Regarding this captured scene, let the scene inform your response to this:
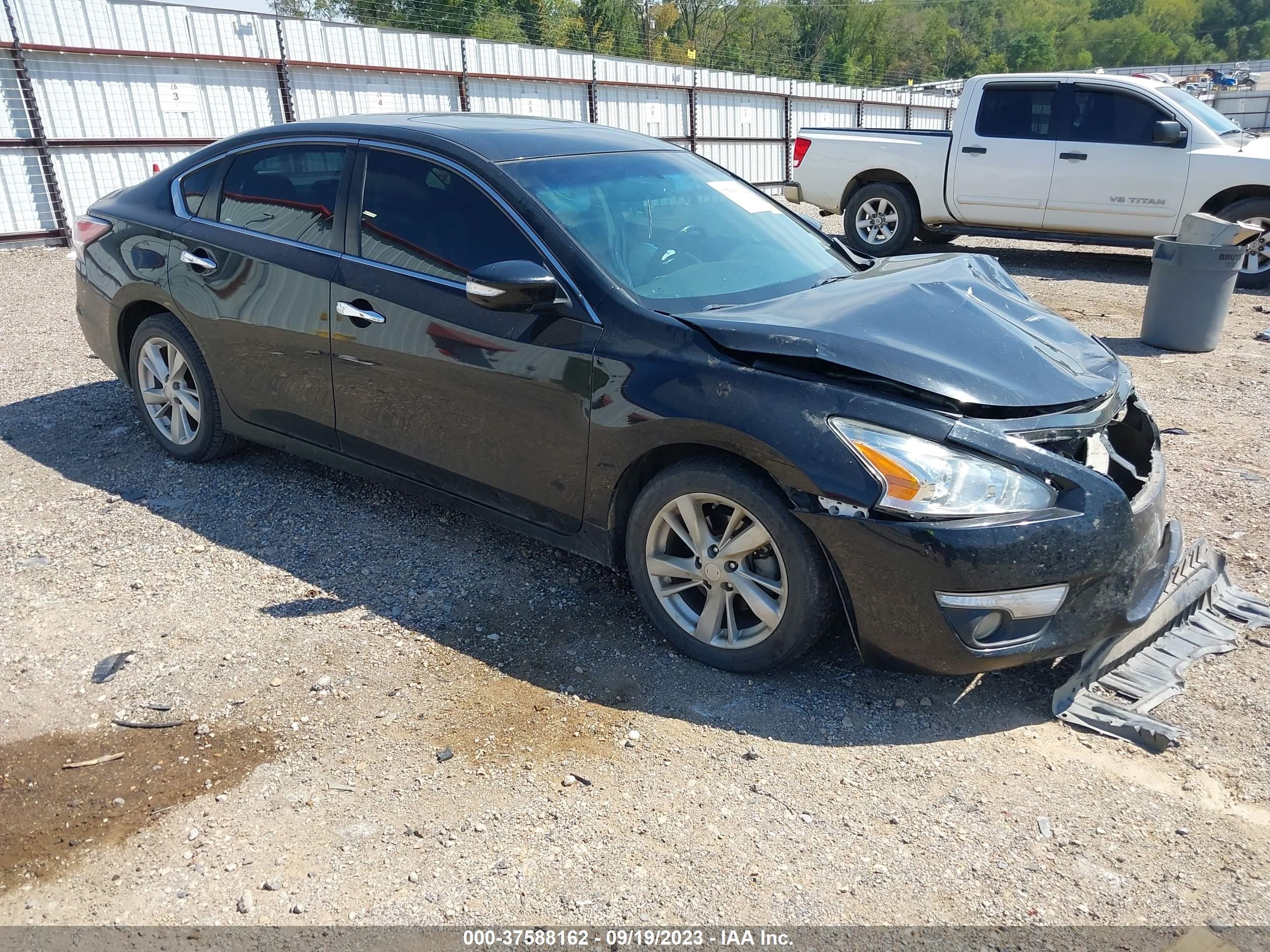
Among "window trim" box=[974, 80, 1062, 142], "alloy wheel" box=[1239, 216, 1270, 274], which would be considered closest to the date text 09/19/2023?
"alloy wheel" box=[1239, 216, 1270, 274]

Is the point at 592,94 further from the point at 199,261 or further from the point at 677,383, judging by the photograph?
the point at 677,383

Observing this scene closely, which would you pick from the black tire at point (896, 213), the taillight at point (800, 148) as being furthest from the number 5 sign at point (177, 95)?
the black tire at point (896, 213)

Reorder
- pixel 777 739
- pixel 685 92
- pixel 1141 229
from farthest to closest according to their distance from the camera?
pixel 685 92 → pixel 1141 229 → pixel 777 739

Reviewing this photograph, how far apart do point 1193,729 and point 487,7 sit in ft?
165

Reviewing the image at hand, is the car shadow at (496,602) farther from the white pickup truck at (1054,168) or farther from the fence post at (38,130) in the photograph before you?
the white pickup truck at (1054,168)

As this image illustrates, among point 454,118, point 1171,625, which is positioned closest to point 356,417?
point 454,118

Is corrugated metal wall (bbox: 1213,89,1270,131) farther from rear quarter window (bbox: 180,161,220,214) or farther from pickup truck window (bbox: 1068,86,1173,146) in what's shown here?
rear quarter window (bbox: 180,161,220,214)

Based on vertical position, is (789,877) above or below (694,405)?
below

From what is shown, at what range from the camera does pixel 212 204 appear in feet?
15.6

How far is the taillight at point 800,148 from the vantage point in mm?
12367

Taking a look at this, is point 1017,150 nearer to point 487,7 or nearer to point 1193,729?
point 1193,729

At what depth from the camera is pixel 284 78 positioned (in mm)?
14016

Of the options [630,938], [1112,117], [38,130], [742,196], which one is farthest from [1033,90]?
[38,130]

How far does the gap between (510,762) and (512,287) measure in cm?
156
